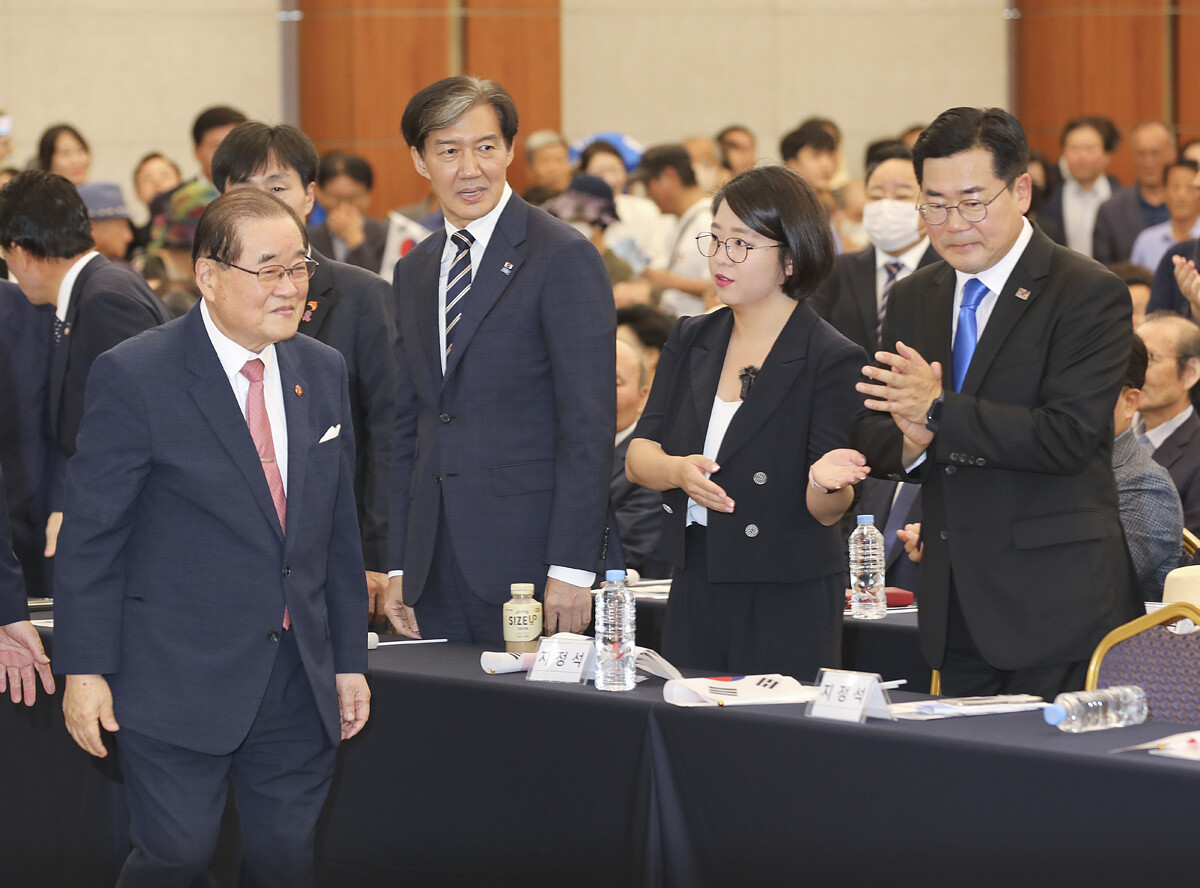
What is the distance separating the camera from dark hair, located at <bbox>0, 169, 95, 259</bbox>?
432cm

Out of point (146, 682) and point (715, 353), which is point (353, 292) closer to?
point (715, 353)

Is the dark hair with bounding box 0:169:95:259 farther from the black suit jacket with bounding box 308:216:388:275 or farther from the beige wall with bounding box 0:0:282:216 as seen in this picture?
the beige wall with bounding box 0:0:282:216

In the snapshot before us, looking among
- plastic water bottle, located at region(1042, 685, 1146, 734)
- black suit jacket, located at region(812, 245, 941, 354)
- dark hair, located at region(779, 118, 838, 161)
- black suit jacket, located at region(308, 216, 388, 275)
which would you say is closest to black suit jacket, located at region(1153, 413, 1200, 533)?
black suit jacket, located at region(812, 245, 941, 354)

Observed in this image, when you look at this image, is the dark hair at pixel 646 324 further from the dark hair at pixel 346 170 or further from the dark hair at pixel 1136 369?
the dark hair at pixel 346 170

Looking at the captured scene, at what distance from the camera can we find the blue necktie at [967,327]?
9.48ft

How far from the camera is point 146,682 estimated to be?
258cm

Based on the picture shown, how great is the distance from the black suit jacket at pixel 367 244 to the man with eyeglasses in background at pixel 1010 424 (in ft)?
15.9

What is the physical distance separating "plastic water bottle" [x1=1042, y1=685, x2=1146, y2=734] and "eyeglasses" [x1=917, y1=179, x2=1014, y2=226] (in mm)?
830

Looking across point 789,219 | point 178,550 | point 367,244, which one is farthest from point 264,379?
point 367,244

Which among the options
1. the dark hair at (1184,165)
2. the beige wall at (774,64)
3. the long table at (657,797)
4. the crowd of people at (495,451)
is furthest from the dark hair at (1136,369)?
the beige wall at (774,64)

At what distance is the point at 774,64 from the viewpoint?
32.9 feet

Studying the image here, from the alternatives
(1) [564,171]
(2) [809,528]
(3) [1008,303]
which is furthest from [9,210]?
(1) [564,171]

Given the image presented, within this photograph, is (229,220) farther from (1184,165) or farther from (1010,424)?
(1184,165)

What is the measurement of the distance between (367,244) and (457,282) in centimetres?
459
